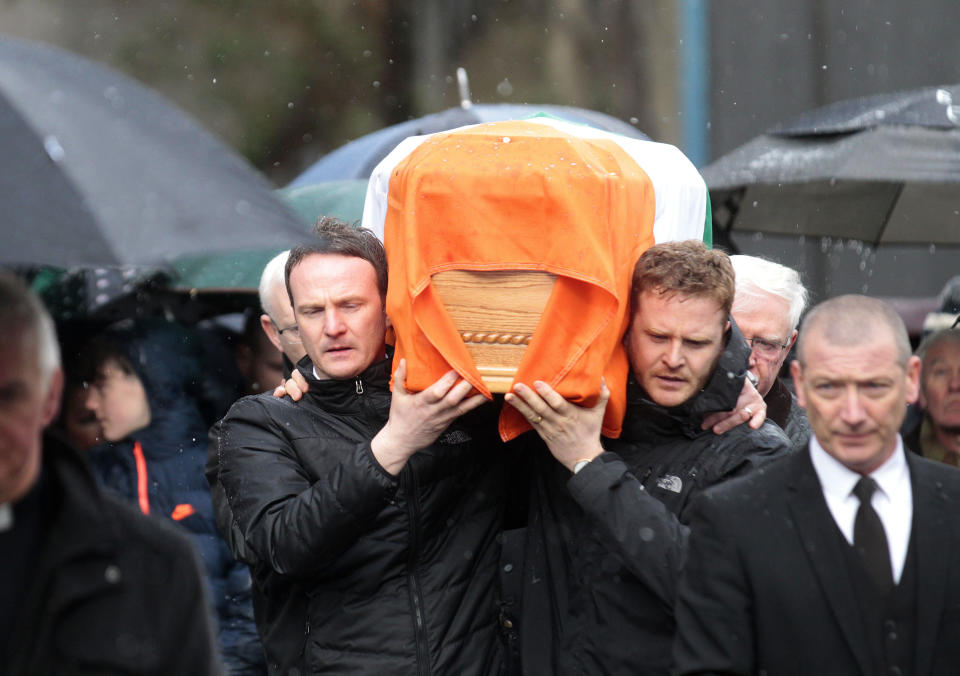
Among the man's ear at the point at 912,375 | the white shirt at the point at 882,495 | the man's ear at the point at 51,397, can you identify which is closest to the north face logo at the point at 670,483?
the white shirt at the point at 882,495

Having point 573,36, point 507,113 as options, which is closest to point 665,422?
point 507,113

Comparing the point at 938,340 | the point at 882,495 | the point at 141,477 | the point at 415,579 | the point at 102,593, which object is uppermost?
the point at 102,593

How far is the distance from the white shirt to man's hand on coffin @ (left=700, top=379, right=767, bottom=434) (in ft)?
1.88

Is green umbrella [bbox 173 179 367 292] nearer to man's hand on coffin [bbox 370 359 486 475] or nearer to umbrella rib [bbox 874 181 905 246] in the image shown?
umbrella rib [bbox 874 181 905 246]

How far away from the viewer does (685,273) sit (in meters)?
3.52

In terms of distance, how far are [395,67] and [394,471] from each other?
38.2 ft

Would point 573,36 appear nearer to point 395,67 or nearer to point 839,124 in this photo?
point 395,67

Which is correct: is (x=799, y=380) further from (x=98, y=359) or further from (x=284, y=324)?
(x=98, y=359)

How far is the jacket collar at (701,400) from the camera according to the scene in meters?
3.60

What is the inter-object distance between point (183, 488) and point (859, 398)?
128 inches

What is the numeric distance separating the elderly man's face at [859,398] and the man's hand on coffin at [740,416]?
0.57 m

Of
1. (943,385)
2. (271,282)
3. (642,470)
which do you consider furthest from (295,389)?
(943,385)

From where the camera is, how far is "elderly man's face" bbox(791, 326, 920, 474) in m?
3.03

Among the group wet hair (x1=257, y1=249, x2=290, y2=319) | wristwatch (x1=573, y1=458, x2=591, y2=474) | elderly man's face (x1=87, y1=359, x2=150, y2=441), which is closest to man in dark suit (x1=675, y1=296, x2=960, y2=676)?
wristwatch (x1=573, y1=458, x2=591, y2=474)
